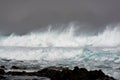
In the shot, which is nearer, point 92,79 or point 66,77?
point 92,79

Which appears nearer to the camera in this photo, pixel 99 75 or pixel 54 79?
pixel 99 75

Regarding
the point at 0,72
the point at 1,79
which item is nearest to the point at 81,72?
the point at 1,79

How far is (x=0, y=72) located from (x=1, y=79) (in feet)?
152

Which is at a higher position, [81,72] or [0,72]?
[0,72]

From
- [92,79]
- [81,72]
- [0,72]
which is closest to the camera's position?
[92,79]

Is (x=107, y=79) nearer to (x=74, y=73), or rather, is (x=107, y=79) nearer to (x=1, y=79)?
(x=74, y=73)

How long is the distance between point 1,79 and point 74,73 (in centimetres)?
3364

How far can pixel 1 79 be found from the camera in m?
132

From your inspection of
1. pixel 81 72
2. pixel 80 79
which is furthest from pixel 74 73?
pixel 80 79

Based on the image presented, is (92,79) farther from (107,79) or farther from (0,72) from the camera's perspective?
(0,72)

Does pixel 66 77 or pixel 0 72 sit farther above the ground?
pixel 0 72

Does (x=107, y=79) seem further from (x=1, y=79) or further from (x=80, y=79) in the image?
(x=1, y=79)

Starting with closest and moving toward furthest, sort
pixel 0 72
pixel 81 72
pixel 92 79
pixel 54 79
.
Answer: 1. pixel 92 79
2. pixel 81 72
3. pixel 54 79
4. pixel 0 72

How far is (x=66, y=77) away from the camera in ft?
403
